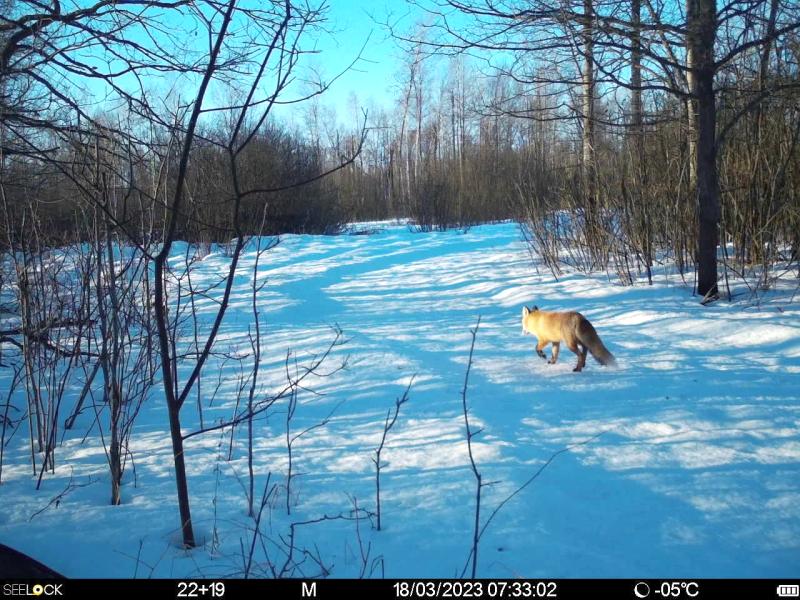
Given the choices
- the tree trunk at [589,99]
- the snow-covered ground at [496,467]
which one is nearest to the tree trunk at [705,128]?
the snow-covered ground at [496,467]

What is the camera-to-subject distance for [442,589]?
193 cm

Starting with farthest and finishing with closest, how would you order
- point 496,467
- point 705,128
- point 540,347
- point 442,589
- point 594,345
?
point 705,128 < point 540,347 < point 594,345 < point 496,467 < point 442,589

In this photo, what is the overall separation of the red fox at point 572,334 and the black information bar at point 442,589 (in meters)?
2.83

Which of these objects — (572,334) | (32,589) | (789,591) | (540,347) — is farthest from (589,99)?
(32,589)

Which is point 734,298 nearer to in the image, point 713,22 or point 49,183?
point 713,22

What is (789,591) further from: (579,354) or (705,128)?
(705,128)

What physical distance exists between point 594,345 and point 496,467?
2.07 m

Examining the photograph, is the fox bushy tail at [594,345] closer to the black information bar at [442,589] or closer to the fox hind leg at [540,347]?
the fox hind leg at [540,347]

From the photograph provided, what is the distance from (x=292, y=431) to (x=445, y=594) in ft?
7.67

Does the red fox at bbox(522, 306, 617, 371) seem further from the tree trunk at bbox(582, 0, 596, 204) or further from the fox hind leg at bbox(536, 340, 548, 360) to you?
the tree trunk at bbox(582, 0, 596, 204)

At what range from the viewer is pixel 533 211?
10453mm

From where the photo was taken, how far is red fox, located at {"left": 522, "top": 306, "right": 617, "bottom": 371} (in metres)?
4.89

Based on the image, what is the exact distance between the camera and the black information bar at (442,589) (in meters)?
1.92

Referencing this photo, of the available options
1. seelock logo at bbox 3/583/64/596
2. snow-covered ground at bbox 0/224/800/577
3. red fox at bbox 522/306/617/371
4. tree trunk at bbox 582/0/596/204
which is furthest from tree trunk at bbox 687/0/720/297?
seelock logo at bbox 3/583/64/596
